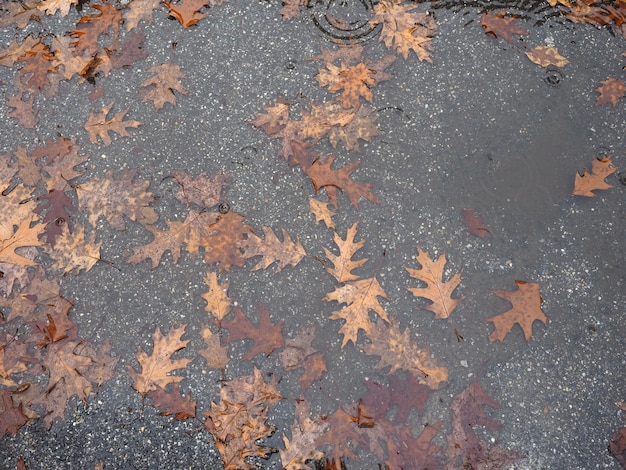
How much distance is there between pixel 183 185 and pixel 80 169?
0.63 m

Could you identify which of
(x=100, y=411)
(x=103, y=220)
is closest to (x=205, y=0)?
(x=103, y=220)

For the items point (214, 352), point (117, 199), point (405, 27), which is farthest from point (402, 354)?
point (405, 27)

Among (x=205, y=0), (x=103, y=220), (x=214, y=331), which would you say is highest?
(x=205, y=0)

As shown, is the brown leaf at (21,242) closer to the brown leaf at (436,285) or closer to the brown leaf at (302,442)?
the brown leaf at (302,442)

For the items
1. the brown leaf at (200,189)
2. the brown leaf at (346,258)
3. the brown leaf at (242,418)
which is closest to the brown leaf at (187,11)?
the brown leaf at (200,189)

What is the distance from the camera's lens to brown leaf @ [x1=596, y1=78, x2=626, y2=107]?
9.40 ft

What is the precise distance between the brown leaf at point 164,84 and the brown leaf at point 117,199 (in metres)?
0.49

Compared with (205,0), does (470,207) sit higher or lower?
lower

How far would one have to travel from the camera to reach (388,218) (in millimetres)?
2666

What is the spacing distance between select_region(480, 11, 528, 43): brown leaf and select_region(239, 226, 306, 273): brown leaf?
70.9 inches

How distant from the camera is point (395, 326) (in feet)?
8.17

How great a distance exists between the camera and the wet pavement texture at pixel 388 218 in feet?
7.80

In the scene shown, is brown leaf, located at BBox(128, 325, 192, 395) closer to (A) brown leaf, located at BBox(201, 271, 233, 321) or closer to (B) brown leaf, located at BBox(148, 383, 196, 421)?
(B) brown leaf, located at BBox(148, 383, 196, 421)

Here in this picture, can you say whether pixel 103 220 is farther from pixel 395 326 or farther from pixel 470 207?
pixel 470 207
